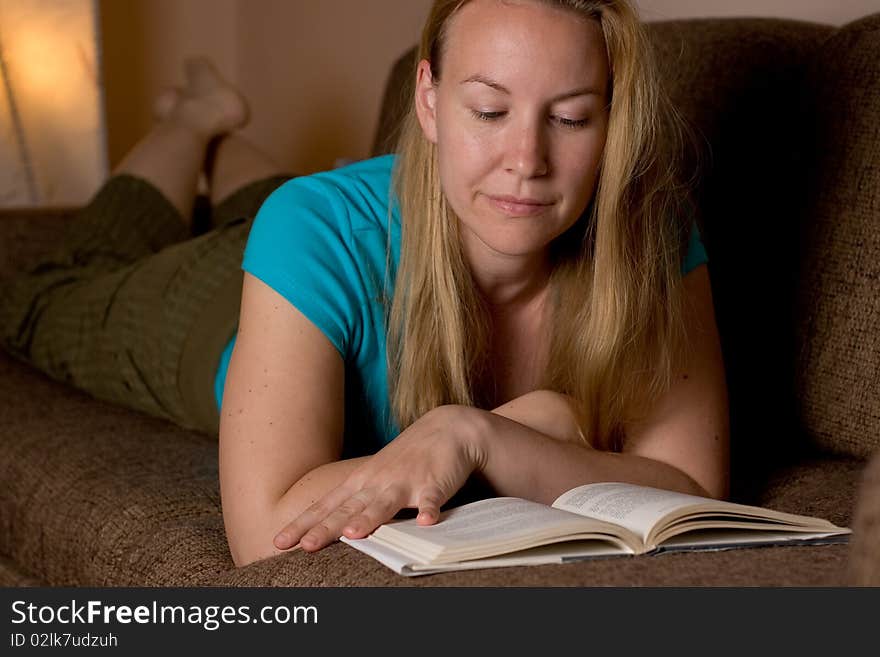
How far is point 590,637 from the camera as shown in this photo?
2.74 feet

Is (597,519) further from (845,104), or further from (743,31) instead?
(743,31)

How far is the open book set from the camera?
944mm

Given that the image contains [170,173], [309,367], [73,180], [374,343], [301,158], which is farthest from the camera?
[301,158]

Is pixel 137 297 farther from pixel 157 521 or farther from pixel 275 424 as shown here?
pixel 275 424

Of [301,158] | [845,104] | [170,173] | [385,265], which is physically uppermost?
[845,104]

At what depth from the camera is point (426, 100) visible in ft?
4.42

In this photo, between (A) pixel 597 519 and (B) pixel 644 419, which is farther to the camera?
(B) pixel 644 419

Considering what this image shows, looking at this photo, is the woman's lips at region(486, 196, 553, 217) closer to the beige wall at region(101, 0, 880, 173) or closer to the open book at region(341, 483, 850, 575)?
the open book at region(341, 483, 850, 575)

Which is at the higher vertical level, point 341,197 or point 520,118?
point 520,118

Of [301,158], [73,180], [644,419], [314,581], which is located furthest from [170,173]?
[314,581]

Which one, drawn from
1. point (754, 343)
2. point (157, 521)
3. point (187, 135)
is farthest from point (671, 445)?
point (187, 135)

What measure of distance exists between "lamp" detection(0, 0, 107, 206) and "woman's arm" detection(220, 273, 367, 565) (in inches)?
69.2

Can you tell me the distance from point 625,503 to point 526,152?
357mm

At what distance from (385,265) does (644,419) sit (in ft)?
1.13
